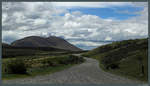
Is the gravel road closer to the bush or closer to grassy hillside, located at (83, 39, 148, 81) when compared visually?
grassy hillside, located at (83, 39, 148, 81)

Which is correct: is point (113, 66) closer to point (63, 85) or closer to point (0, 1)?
point (63, 85)

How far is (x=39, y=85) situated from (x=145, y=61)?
89.5 ft

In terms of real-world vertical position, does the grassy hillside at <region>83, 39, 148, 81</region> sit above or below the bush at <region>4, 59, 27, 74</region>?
below

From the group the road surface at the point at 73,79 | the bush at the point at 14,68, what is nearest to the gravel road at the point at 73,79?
the road surface at the point at 73,79

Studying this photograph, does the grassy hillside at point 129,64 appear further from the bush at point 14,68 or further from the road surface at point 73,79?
the bush at point 14,68

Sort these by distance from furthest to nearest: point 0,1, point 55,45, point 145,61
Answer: point 55,45
point 145,61
point 0,1

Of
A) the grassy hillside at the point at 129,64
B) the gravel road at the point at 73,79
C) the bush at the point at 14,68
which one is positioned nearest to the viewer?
the gravel road at the point at 73,79

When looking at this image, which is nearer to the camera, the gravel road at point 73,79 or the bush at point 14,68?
the gravel road at point 73,79

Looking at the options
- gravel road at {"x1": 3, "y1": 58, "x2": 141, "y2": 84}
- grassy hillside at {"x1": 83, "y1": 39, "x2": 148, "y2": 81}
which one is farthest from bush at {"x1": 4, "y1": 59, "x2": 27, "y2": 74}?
grassy hillside at {"x1": 83, "y1": 39, "x2": 148, "y2": 81}

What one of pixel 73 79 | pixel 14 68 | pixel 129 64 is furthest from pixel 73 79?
pixel 129 64

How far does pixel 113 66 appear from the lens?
134 feet

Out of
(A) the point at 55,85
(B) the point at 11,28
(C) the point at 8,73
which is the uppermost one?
(B) the point at 11,28

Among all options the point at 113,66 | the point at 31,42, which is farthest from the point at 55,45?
the point at 113,66

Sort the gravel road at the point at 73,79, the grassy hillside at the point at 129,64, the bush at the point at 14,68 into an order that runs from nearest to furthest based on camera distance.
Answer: the gravel road at the point at 73,79 → the bush at the point at 14,68 → the grassy hillside at the point at 129,64
